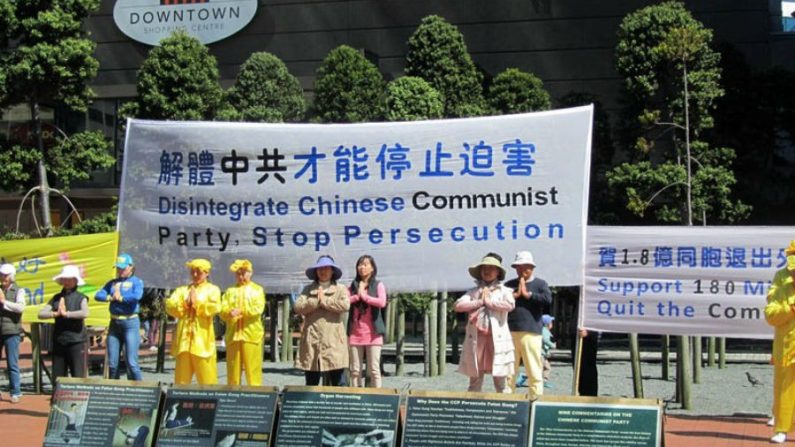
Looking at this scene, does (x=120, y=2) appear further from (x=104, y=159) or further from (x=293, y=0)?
(x=104, y=159)

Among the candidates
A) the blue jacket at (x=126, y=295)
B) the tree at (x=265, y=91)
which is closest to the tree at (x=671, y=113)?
the tree at (x=265, y=91)

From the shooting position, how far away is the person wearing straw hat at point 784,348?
9703 mm

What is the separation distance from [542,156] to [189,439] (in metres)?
4.18

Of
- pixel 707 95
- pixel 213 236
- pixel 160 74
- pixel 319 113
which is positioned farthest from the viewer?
pixel 319 113

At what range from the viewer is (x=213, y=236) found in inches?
436

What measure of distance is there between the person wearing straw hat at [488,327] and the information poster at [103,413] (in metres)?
2.79

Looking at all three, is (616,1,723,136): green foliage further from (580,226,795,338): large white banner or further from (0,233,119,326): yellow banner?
(0,233,119,326): yellow banner

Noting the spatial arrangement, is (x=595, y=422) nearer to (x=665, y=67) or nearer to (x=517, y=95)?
(x=665, y=67)

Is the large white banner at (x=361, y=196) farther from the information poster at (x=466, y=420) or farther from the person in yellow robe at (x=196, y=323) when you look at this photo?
the information poster at (x=466, y=420)

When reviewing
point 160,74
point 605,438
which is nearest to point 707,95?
point 160,74

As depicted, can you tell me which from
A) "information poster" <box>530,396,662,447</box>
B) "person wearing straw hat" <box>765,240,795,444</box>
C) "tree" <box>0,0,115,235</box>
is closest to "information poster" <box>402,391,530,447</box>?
"information poster" <box>530,396,662,447</box>

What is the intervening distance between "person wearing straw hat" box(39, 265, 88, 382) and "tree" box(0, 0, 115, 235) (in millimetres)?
6231

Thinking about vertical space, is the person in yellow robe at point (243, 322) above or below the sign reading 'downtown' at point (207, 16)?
below

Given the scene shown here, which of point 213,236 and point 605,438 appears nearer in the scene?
point 605,438
